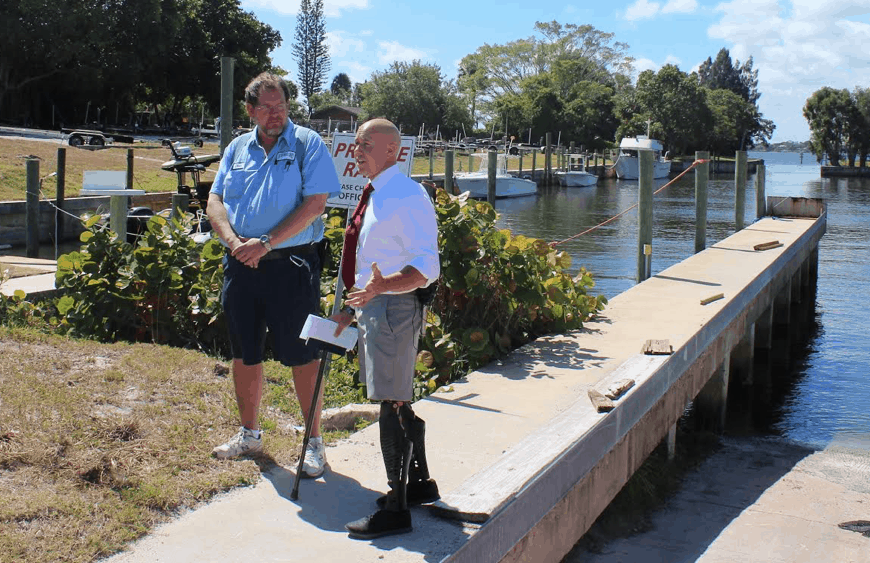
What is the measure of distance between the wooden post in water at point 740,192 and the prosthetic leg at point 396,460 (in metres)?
14.6

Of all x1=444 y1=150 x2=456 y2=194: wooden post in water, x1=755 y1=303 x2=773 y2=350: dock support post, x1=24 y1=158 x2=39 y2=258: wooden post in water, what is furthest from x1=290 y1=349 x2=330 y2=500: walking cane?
x1=24 y1=158 x2=39 y2=258: wooden post in water

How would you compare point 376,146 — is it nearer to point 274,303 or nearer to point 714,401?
point 274,303

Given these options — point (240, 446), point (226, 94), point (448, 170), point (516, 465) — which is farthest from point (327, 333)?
point (448, 170)

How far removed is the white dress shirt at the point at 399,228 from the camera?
385 cm

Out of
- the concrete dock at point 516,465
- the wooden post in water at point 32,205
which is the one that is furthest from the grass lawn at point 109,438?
the wooden post in water at point 32,205

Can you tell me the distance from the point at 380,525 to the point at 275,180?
168 cm

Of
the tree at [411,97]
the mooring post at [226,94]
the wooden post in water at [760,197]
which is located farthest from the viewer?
the tree at [411,97]

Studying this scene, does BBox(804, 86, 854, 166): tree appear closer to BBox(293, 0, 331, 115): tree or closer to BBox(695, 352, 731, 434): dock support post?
BBox(293, 0, 331, 115): tree

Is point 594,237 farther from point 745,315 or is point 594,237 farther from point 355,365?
point 355,365

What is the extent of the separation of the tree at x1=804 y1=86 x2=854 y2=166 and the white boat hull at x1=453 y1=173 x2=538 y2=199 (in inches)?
2541

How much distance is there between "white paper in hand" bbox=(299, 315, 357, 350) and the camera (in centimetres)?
412

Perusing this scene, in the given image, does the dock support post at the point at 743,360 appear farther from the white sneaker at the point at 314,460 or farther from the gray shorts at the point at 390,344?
the gray shorts at the point at 390,344

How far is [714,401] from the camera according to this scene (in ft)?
31.1

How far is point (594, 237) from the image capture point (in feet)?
88.4
